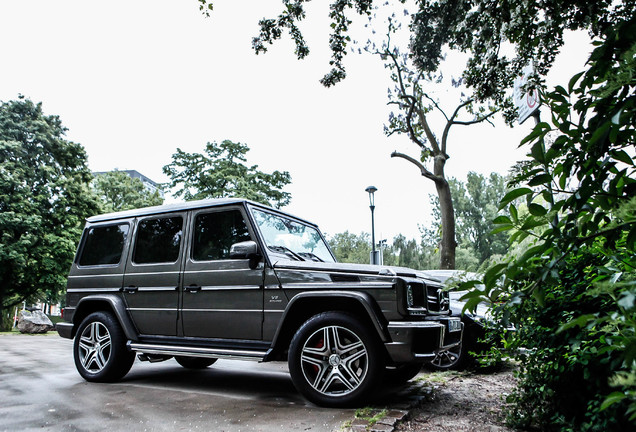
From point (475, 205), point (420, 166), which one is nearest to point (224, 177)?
point (420, 166)

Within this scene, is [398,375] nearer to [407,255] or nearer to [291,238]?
[291,238]

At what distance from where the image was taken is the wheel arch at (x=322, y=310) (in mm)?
4129

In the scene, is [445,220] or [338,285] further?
[445,220]

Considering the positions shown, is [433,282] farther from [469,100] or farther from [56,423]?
[469,100]

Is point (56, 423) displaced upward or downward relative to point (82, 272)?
downward

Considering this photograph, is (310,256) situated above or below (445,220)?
below

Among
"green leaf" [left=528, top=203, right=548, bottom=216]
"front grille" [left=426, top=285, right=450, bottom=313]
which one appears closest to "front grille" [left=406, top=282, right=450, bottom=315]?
"front grille" [left=426, top=285, right=450, bottom=313]

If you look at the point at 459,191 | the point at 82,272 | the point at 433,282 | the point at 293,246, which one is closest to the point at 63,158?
the point at 82,272

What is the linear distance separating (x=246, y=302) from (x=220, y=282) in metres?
0.45

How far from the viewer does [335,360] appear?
4.22 m

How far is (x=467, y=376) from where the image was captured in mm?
6391

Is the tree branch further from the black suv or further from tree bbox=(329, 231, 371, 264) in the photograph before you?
tree bbox=(329, 231, 371, 264)

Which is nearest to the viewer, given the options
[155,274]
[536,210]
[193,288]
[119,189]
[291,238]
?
[536,210]

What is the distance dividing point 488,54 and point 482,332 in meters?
4.54
